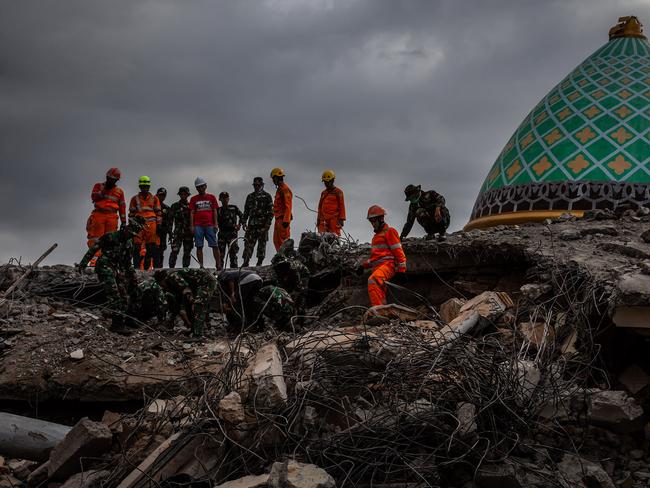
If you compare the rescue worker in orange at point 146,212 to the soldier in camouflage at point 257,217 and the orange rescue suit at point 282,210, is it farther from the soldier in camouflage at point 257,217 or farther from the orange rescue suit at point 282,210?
the orange rescue suit at point 282,210

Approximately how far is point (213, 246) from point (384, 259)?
329 centimetres

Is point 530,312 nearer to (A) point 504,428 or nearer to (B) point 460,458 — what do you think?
(A) point 504,428

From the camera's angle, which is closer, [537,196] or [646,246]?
[646,246]

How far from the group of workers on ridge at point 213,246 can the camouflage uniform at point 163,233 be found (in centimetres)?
2

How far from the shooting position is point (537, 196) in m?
10.8

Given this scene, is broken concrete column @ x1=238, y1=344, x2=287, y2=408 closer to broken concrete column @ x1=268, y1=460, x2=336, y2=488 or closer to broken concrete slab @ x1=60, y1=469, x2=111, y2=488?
broken concrete column @ x1=268, y1=460, x2=336, y2=488

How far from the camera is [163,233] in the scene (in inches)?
461

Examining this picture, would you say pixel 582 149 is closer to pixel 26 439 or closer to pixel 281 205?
pixel 281 205

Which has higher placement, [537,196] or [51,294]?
[537,196]

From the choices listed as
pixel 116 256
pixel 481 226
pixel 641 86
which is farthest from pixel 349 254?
pixel 641 86

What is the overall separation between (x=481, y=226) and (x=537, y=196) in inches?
38.7

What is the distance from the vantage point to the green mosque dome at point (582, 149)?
10.5 m

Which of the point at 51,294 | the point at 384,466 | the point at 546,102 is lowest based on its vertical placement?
the point at 384,466

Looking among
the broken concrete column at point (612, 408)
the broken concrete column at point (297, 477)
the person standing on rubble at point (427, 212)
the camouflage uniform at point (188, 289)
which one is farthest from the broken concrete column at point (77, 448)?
the person standing on rubble at point (427, 212)
